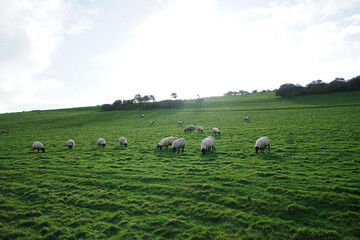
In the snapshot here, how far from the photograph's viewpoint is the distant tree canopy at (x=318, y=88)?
227ft

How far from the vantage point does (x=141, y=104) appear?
90.6 m

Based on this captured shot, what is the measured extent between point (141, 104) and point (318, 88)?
76.4 m

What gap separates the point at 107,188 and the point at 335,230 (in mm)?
10506

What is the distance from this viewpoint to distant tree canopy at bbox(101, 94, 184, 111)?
83812 millimetres

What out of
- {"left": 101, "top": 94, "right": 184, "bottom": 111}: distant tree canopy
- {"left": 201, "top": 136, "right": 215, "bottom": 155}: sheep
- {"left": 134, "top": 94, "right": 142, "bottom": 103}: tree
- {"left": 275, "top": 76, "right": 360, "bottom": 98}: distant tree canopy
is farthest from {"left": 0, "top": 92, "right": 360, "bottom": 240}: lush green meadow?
{"left": 134, "top": 94, "right": 142, "bottom": 103}: tree

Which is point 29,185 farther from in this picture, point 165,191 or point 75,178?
point 165,191

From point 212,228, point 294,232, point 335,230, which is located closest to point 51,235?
point 212,228

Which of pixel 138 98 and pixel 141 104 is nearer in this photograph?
pixel 141 104

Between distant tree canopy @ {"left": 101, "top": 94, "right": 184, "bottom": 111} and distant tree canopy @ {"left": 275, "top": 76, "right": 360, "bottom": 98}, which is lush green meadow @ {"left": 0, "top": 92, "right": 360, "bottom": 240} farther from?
distant tree canopy @ {"left": 275, "top": 76, "right": 360, "bottom": 98}

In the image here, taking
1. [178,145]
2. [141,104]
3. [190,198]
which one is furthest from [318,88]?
[190,198]

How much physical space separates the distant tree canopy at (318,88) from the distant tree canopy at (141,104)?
44376mm

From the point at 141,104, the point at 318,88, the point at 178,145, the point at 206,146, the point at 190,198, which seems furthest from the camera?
the point at 141,104

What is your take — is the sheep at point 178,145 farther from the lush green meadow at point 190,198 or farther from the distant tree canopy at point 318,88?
the distant tree canopy at point 318,88

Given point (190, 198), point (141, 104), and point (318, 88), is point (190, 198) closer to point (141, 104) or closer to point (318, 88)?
point (141, 104)
